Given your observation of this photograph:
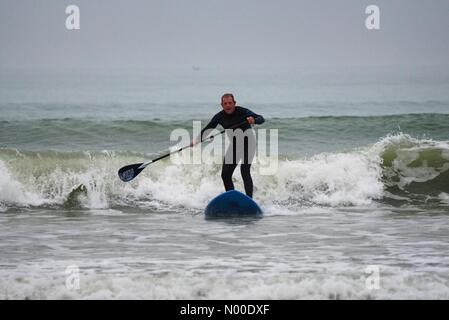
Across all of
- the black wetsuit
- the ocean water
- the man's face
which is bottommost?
the ocean water

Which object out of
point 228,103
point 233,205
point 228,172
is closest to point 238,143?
point 228,172

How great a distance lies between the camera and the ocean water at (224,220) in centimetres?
766

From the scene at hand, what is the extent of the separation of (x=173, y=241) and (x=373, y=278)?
2776 mm

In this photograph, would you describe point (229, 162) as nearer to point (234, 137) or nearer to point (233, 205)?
point (234, 137)

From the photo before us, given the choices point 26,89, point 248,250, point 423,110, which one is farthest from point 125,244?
point 26,89

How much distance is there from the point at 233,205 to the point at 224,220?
32 centimetres

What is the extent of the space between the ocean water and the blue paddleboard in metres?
0.27

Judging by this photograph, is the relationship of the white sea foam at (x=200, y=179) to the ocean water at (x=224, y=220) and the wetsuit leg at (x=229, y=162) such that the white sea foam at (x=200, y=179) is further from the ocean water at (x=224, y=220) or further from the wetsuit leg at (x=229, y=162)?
the wetsuit leg at (x=229, y=162)

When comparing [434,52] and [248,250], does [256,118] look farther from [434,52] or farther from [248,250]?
[434,52]

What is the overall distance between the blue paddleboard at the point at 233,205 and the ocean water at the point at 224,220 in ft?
0.88

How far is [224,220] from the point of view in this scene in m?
11.1

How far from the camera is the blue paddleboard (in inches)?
446

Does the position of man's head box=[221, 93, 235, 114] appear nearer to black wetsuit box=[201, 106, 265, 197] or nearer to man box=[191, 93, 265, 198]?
man box=[191, 93, 265, 198]

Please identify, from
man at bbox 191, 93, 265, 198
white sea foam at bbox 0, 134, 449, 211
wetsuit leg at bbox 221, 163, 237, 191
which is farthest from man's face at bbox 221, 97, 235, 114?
white sea foam at bbox 0, 134, 449, 211
